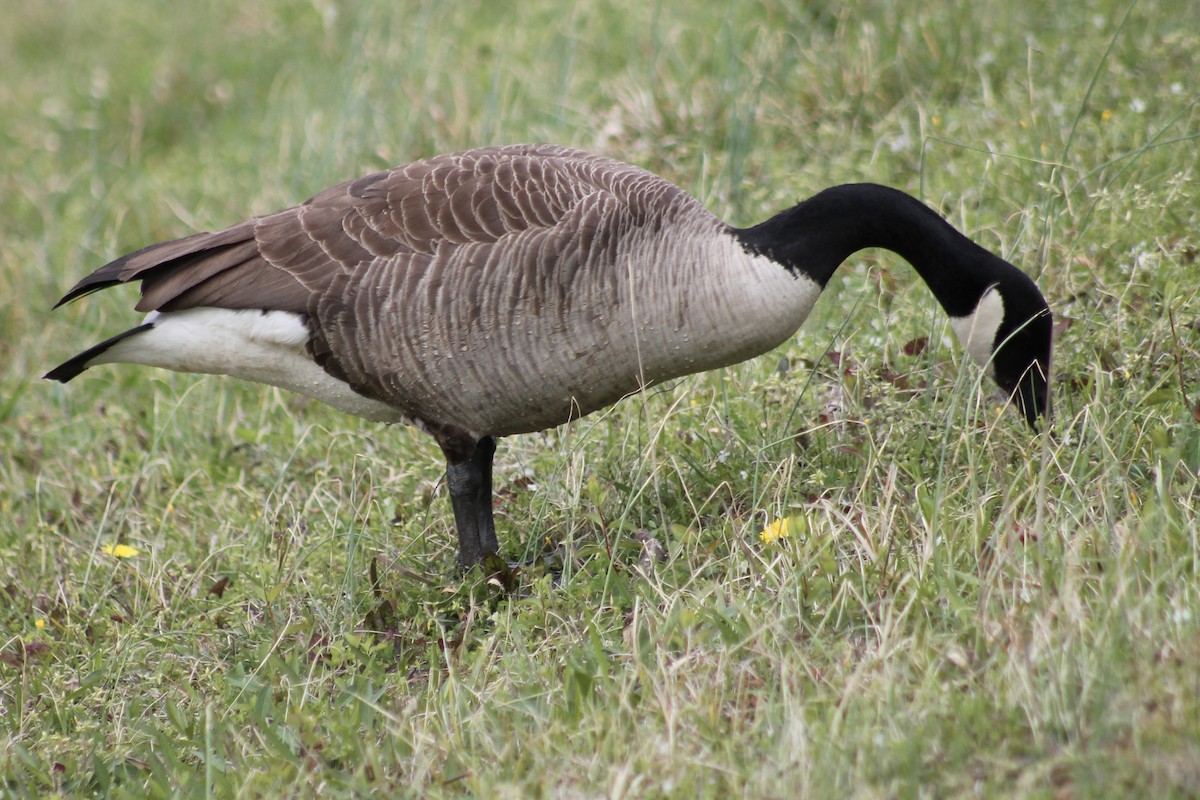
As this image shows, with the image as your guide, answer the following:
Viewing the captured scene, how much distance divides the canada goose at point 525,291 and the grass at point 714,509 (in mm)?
322

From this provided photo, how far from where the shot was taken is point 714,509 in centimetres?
407

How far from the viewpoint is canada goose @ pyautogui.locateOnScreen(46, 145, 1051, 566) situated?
3.77 metres

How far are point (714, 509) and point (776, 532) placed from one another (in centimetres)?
46

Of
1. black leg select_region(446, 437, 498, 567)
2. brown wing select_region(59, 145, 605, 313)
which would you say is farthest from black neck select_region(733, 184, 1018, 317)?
black leg select_region(446, 437, 498, 567)

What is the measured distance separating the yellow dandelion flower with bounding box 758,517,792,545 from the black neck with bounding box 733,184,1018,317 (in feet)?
2.50

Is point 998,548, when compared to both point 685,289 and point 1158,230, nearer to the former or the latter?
point 685,289

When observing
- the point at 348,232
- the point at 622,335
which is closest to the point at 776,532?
the point at 622,335

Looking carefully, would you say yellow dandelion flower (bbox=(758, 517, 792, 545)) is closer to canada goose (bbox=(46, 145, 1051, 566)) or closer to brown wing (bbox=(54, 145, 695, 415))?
canada goose (bbox=(46, 145, 1051, 566))

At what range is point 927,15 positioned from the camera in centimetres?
653

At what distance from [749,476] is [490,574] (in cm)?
92

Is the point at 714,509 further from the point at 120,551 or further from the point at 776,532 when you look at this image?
the point at 120,551

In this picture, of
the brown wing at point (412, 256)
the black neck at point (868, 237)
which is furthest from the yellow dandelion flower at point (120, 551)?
the black neck at point (868, 237)

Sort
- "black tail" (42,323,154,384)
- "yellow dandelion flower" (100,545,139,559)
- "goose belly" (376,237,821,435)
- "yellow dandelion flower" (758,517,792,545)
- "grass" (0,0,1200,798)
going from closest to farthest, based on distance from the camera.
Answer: "grass" (0,0,1200,798), "yellow dandelion flower" (758,517,792,545), "goose belly" (376,237,821,435), "black tail" (42,323,154,384), "yellow dandelion flower" (100,545,139,559)

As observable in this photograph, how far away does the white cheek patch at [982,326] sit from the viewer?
3830 millimetres
